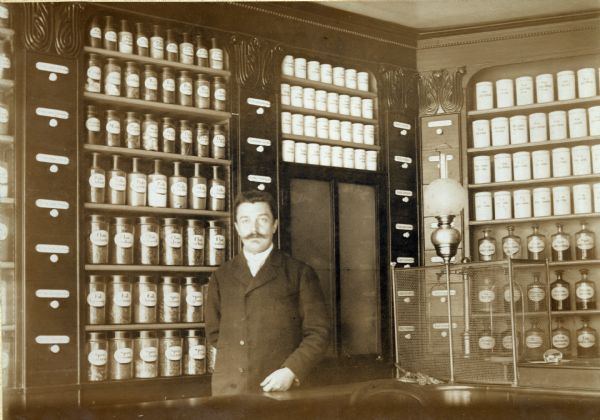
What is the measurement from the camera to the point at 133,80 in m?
3.45

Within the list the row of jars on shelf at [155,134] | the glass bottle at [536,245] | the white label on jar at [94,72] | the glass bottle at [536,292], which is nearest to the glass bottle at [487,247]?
the glass bottle at [536,245]

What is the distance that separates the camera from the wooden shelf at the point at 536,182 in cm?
397

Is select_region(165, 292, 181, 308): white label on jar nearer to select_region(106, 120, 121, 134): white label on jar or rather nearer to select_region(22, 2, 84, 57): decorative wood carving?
select_region(106, 120, 121, 134): white label on jar

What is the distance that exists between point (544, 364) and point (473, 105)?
8.57ft

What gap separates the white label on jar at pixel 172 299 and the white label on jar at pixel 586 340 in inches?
83.0

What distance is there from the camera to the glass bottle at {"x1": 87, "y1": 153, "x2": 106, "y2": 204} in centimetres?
326

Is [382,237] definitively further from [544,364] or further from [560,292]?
[544,364]

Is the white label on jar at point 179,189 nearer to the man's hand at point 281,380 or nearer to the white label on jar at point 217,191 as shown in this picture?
the white label on jar at point 217,191

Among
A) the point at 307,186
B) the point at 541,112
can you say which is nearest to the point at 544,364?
A: the point at 307,186

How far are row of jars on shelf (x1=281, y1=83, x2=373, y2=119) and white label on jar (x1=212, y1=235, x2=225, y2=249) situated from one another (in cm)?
86

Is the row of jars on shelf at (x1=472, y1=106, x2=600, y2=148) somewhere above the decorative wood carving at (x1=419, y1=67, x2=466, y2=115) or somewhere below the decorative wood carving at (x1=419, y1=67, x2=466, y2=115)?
below

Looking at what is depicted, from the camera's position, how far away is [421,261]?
4.44 metres

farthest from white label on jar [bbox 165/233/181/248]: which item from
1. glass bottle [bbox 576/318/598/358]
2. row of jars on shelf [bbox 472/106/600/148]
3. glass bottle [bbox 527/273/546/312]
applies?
glass bottle [bbox 576/318/598/358]

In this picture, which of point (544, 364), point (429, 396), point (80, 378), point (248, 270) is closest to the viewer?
point (429, 396)
